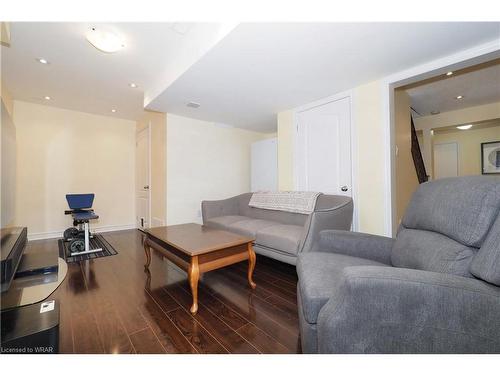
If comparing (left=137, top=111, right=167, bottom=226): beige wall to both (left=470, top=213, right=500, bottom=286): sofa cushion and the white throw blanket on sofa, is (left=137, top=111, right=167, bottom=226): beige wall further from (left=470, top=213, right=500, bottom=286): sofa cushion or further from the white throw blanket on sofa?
(left=470, top=213, right=500, bottom=286): sofa cushion

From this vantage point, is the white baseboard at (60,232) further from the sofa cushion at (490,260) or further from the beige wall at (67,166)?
the sofa cushion at (490,260)

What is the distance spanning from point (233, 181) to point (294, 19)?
3.23 m

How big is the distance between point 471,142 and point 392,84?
401 centimetres

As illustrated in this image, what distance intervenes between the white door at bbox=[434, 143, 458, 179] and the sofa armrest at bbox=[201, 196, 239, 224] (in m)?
4.75

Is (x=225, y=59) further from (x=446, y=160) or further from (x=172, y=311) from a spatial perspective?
(x=446, y=160)

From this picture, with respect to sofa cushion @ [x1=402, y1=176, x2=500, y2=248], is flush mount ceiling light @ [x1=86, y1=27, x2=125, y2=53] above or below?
above

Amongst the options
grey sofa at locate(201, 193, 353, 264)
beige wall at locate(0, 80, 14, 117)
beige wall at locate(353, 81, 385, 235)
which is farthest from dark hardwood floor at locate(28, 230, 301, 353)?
beige wall at locate(0, 80, 14, 117)

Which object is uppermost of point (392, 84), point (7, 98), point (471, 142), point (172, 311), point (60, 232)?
point (7, 98)

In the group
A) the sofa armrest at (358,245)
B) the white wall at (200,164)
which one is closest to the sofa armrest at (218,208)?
the white wall at (200,164)

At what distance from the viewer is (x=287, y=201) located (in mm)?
2846

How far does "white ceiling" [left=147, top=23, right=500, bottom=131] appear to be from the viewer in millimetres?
1539

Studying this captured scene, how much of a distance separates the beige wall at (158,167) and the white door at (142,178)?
10.2 inches

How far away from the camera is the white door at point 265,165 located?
3.97 m

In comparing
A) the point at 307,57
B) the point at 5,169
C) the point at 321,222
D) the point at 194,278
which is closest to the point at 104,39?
the point at 5,169
